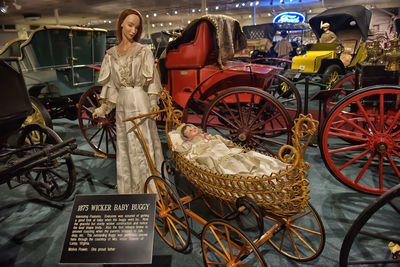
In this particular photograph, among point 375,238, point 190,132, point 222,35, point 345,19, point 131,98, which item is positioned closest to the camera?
point 375,238

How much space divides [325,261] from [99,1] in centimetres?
1087

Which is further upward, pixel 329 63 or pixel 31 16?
pixel 31 16

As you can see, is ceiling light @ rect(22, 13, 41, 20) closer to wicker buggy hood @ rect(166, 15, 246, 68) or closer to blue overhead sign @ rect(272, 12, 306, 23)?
blue overhead sign @ rect(272, 12, 306, 23)

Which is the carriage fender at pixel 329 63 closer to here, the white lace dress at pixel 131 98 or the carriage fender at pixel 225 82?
the carriage fender at pixel 225 82

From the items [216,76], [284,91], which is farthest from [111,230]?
[284,91]

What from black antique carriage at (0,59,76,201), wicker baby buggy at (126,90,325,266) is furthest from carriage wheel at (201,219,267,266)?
black antique carriage at (0,59,76,201)

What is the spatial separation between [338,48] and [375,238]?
18.4ft

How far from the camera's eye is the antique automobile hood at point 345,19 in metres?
6.21

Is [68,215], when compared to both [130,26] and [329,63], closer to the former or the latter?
[130,26]

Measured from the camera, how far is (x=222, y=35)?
270 centimetres

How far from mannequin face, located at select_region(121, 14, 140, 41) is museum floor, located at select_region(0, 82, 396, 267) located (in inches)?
59.8

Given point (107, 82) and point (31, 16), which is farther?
point (31, 16)

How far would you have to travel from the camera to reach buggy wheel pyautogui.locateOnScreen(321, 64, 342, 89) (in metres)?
5.68

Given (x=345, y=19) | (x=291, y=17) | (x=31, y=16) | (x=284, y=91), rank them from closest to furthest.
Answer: (x=284, y=91) < (x=345, y=19) < (x=291, y=17) < (x=31, y=16)
